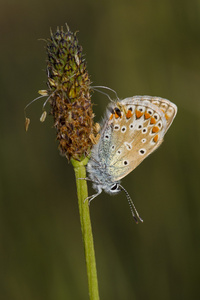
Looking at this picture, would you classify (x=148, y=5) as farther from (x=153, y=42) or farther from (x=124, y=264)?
(x=124, y=264)

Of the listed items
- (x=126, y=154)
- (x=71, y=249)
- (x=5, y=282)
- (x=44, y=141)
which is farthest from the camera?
(x=44, y=141)

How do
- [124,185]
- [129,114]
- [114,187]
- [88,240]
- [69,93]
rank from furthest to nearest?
[124,185] → [114,187] → [129,114] → [69,93] → [88,240]

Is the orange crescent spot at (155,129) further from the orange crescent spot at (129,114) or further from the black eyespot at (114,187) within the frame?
the black eyespot at (114,187)

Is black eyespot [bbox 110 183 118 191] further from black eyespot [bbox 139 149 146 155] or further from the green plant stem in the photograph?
the green plant stem

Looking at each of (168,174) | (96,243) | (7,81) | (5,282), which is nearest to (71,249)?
(96,243)

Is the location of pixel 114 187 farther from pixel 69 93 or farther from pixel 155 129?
pixel 69 93

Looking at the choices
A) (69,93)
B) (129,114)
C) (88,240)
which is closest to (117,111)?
(129,114)

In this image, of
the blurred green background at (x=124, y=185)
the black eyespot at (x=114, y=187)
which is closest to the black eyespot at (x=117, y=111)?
the black eyespot at (x=114, y=187)
